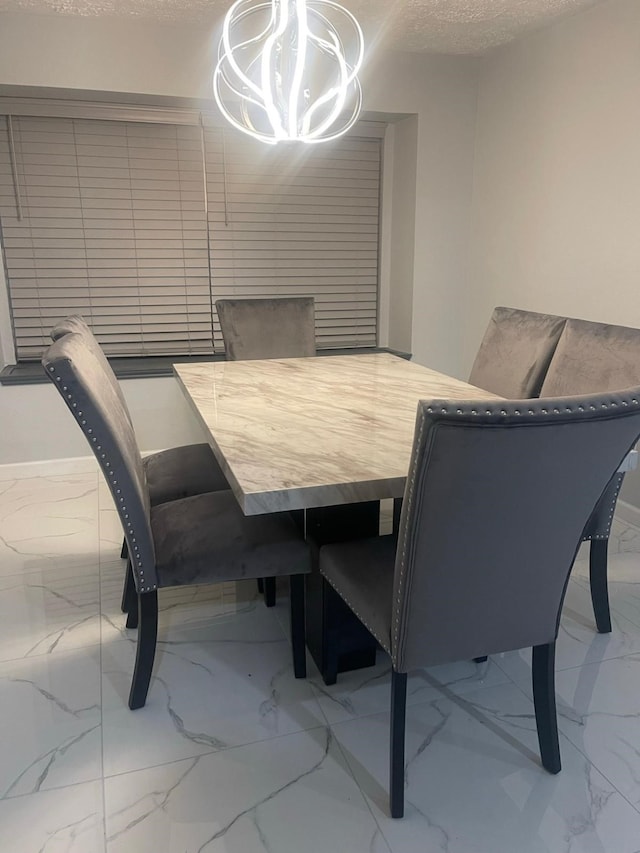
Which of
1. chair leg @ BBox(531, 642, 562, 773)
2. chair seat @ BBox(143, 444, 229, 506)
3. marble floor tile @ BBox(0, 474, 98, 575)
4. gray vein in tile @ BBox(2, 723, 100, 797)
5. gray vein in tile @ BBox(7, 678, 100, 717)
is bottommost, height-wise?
marble floor tile @ BBox(0, 474, 98, 575)

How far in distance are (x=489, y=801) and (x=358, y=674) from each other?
20.2 inches

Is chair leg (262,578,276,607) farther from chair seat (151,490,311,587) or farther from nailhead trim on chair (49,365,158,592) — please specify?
nailhead trim on chair (49,365,158,592)

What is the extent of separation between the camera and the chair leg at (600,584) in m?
2.02

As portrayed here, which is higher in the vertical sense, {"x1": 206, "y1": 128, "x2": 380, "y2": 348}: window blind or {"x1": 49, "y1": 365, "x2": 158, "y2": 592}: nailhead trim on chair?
{"x1": 206, "y1": 128, "x2": 380, "y2": 348}: window blind

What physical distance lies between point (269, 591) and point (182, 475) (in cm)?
50

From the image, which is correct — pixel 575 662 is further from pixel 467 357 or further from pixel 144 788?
pixel 467 357

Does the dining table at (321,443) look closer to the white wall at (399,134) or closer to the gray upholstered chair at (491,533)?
the gray upholstered chair at (491,533)

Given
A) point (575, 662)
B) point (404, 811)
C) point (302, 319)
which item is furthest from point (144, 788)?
point (302, 319)

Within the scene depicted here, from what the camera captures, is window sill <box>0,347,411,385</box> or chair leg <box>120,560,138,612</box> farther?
window sill <box>0,347,411,385</box>

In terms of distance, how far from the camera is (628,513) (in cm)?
296

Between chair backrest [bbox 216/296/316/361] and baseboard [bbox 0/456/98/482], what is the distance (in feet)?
3.69

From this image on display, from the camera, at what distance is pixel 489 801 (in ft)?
4.76

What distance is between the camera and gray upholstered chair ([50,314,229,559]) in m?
2.12

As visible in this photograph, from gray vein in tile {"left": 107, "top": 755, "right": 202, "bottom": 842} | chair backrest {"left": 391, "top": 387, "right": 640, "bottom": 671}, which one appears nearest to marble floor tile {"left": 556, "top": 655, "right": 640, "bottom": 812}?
chair backrest {"left": 391, "top": 387, "right": 640, "bottom": 671}
